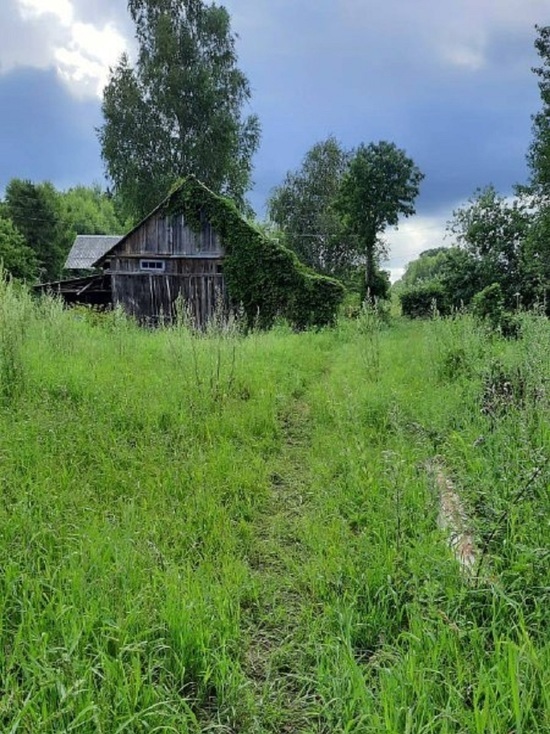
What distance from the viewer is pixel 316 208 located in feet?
124

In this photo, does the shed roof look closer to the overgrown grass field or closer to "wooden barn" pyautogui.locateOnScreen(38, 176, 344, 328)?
"wooden barn" pyautogui.locateOnScreen(38, 176, 344, 328)

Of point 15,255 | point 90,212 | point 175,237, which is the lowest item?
point 175,237

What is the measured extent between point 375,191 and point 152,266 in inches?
663

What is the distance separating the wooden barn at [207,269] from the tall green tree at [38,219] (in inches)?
1113

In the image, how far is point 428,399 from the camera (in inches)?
200

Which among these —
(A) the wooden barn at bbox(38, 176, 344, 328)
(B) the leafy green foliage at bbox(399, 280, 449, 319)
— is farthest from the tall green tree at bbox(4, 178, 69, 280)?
(B) the leafy green foliage at bbox(399, 280, 449, 319)

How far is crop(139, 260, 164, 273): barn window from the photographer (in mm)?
17906

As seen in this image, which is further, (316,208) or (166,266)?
(316,208)

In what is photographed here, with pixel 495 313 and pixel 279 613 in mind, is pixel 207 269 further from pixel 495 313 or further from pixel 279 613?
pixel 279 613

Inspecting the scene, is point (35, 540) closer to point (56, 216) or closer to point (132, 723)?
point (132, 723)

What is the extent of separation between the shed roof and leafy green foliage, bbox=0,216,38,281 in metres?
2.86

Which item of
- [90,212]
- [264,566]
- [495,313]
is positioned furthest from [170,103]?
[90,212]

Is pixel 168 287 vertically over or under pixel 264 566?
over

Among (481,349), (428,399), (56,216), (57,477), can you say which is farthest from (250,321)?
(56,216)
